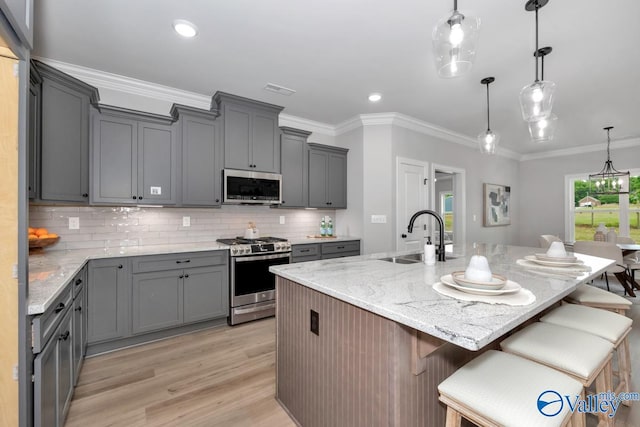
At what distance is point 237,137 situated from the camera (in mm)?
3365

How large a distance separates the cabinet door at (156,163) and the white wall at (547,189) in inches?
283

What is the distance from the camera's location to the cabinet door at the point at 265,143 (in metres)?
3.49

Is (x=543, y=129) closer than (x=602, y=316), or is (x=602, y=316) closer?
(x=602, y=316)

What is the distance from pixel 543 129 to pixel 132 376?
390 centimetres

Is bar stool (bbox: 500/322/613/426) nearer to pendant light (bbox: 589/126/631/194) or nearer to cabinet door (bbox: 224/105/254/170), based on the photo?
cabinet door (bbox: 224/105/254/170)

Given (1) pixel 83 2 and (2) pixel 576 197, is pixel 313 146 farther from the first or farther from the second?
(2) pixel 576 197

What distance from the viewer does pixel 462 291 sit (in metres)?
1.20

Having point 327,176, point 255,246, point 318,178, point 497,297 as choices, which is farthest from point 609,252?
point 255,246

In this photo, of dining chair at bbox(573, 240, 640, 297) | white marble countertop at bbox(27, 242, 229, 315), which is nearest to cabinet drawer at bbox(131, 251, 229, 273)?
white marble countertop at bbox(27, 242, 229, 315)

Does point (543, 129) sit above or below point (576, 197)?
above

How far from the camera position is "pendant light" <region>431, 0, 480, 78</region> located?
4.51ft

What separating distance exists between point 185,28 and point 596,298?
3.64 m

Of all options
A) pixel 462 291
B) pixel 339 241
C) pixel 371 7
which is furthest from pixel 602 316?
pixel 339 241

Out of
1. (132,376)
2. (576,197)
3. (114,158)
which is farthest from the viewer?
(576,197)
